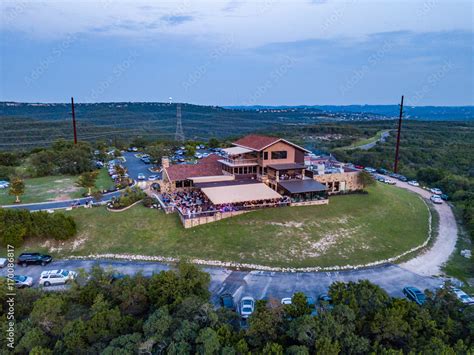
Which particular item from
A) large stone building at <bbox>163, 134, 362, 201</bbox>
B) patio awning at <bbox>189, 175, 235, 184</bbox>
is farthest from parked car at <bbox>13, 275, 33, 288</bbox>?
patio awning at <bbox>189, 175, 235, 184</bbox>

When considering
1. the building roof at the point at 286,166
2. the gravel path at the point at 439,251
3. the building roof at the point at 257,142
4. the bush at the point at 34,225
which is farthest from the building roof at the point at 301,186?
the bush at the point at 34,225

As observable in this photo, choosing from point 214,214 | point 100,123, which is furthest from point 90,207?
point 100,123

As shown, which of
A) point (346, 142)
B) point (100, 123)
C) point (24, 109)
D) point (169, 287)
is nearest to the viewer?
point (169, 287)

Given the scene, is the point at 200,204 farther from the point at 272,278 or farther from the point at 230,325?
the point at 230,325

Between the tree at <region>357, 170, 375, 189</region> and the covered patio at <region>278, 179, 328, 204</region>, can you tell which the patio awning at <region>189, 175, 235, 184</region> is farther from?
the tree at <region>357, 170, 375, 189</region>

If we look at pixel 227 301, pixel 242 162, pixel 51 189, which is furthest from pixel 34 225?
pixel 242 162

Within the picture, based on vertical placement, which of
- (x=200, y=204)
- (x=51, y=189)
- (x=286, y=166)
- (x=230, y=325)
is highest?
(x=286, y=166)

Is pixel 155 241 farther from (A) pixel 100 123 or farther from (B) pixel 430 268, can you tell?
Result: (A) pixel 100 123
